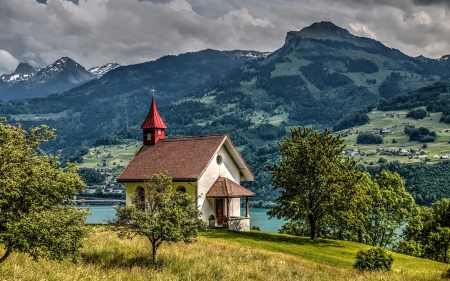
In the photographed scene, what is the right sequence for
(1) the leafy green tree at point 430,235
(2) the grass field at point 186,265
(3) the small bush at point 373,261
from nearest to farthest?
(2) the grass field at point 186,265 → (3) the small bush at point 373,261 → (1) the leafy green tree at point 430,235

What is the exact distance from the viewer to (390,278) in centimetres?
2042

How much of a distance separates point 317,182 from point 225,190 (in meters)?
7.99

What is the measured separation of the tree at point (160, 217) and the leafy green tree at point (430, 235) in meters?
31.3

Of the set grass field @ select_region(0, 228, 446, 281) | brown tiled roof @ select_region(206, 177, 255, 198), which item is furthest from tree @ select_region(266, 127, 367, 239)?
grass field @ select_region(0, 228, 446, 281)

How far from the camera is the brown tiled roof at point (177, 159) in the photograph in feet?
137

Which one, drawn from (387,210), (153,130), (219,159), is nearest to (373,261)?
(219,159)

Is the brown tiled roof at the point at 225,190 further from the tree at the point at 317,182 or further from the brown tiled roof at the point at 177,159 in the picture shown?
the tree at the point at 317,182

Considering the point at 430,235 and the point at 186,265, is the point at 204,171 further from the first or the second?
the point at 430,235

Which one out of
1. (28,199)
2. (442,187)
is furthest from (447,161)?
(28,199)

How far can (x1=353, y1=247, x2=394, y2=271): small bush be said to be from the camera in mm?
26522

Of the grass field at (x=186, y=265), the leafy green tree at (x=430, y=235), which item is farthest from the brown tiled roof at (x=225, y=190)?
the leafy green tree at (x=430, y=235)

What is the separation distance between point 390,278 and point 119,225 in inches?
500

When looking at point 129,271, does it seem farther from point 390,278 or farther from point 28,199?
point 390,278

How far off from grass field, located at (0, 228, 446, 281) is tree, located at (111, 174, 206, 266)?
1103mm
